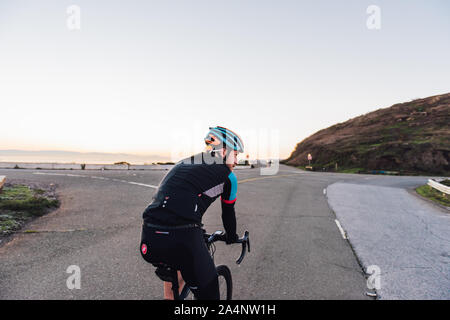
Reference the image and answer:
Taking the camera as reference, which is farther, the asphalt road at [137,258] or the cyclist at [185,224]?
the asphalt road at [137,258]

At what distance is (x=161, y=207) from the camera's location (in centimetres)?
239

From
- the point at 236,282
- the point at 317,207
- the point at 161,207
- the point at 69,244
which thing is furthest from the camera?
the point at 317,207

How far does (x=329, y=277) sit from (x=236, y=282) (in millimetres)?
1494

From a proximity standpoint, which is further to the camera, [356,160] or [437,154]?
[356,160]

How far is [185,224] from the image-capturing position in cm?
237

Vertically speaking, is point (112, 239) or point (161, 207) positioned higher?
point (161, 207)

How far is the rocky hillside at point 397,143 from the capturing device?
4974 cm

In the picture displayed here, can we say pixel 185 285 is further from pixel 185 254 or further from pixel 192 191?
pixel 192 191

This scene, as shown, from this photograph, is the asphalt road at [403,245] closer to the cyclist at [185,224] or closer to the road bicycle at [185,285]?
the road bicycle at [185,285]

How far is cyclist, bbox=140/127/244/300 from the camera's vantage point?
7.64ft

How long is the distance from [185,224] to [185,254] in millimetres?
232

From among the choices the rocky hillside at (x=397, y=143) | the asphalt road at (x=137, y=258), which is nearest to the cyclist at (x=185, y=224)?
the asphalt road at (x=137, y=258)
